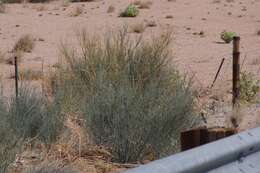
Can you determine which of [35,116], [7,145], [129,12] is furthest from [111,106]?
[129,12]

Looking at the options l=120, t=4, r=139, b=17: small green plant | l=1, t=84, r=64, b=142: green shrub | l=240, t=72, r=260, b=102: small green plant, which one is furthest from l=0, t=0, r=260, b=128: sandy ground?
l=1, t=84, r=64, b=142: green shrub

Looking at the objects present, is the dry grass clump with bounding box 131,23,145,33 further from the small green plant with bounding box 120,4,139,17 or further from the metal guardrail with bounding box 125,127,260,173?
the metal guardrail with bounding box 125,127,260,173

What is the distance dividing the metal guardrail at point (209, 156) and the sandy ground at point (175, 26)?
1103 cm

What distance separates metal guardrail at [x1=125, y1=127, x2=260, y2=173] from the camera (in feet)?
15.7

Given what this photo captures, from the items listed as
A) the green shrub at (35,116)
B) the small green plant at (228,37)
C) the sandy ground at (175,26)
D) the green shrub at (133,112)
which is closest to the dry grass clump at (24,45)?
the sandy ground at (175,26)

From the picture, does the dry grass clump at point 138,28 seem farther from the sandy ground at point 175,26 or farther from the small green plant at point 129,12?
the small green plant at point 129,12

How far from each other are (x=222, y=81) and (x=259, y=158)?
12.7m

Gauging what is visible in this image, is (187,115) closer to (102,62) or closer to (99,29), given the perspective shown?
(102,62)

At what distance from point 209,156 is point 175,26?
27.4 m

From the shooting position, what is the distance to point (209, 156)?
527 cm

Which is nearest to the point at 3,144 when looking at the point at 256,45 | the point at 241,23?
the point at 256,45

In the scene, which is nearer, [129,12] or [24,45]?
[24,45]

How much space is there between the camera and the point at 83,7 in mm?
41062

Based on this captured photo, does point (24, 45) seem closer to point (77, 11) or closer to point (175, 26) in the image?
point (175, 26)
